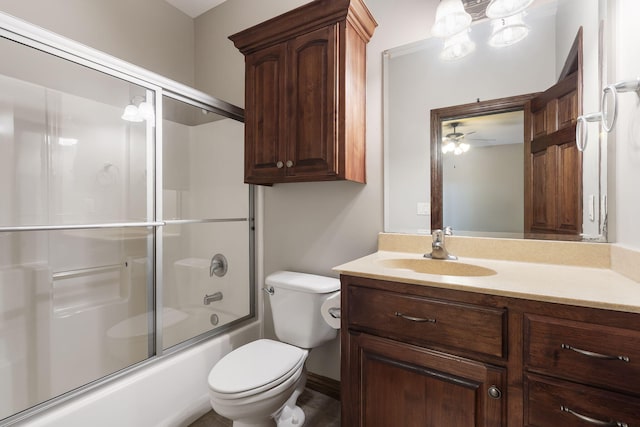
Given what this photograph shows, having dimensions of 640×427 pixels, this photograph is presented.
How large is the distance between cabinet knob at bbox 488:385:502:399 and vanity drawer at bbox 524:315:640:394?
12 cm

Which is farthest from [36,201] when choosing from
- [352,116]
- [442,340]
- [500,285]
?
[500,285]

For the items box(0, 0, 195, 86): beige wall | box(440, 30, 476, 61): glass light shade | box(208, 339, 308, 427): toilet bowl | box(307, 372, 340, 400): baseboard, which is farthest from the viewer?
box(307, 372, 340, 400): baseboard

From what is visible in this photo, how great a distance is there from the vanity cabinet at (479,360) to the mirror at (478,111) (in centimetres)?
61

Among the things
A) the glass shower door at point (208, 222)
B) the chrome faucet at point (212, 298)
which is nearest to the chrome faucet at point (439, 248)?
the glass shower door at point (208, 222)

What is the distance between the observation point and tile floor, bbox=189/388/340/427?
1521 mm

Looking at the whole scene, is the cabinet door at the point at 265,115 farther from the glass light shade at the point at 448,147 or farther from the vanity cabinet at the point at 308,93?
the glass light shade at the point at 448,147

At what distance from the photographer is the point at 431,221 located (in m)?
1.48

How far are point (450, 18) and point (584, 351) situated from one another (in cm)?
140

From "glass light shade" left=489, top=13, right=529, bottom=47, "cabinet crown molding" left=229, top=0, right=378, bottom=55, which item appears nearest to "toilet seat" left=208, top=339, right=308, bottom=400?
"cabinet crown molding" left=229, top=0, right=378, bottom=55

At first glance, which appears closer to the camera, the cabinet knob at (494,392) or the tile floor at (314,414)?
the cabinet knob at (494,392)

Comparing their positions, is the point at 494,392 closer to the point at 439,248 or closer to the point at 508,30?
the point at 439,248

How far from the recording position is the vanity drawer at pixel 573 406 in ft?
2.27

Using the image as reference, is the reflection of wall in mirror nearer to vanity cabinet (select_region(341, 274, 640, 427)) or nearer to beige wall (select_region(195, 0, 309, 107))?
vanity cabinet (select_region(341, 274, 640, 427))

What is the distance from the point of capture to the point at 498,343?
0.84 metres
